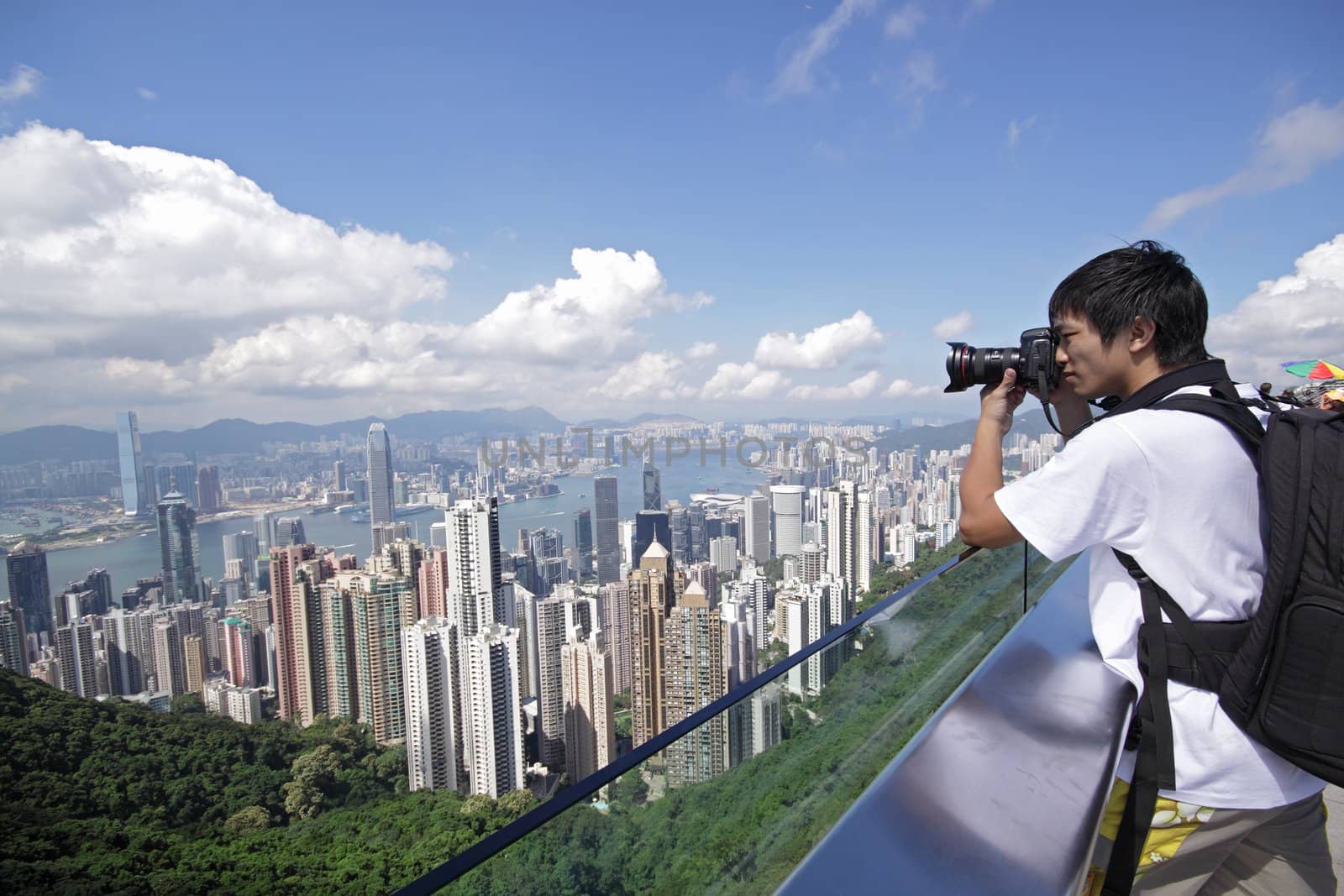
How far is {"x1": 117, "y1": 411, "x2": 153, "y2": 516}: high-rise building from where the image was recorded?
12.0 meters

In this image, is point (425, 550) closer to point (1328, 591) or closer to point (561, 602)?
point (561, 602)

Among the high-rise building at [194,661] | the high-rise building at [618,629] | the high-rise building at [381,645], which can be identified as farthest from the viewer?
the high-rise building at [381,645]

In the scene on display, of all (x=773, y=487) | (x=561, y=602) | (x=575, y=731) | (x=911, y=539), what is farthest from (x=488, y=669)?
(x=773, y=487)

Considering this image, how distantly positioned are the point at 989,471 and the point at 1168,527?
194 mm

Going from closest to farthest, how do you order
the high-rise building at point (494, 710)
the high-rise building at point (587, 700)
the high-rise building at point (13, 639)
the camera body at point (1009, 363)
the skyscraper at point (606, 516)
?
the camera body at point (1009, 363), the high-rise building at point (13, 639), the high-rise building at point (587, 700), the high-rise building at point (494, 710), the skyscraper at point (606, 516)

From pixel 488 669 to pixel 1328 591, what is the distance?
45.1 feet

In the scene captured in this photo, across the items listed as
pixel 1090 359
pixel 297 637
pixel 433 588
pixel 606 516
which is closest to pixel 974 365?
pixel 1090 359

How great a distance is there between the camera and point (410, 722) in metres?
13.5

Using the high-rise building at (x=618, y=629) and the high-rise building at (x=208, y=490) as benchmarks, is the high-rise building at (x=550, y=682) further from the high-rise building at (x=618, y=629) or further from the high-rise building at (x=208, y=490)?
the high-rise building at (x=208, y=490)

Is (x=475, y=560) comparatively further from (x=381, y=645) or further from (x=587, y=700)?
(x=587, y=700)

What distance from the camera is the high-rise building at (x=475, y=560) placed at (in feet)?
53.3

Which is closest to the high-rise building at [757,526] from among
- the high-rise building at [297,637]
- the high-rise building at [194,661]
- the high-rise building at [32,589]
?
the high-rise building at [297,637]

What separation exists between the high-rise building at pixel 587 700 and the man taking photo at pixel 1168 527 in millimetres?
10136

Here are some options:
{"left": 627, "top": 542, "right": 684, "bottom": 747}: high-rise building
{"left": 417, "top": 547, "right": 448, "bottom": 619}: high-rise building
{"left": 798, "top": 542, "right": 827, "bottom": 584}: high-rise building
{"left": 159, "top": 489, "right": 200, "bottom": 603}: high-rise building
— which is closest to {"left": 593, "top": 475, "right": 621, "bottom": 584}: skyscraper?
{"left": 627, "top": 542, "right": 684, "bottom": 747}: high-rise building
